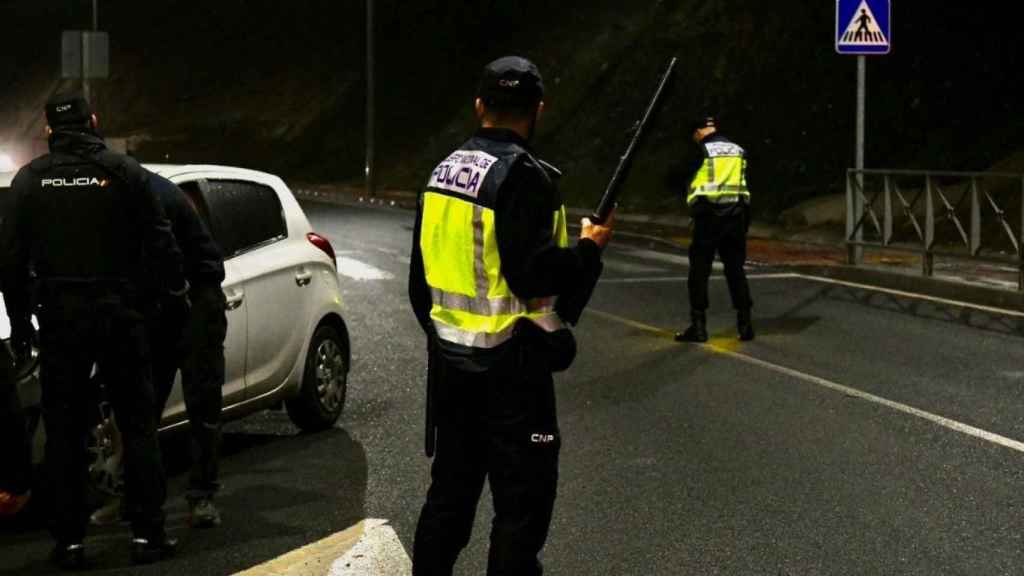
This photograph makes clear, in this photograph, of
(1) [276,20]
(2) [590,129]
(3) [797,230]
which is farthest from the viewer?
(1) [276,20]

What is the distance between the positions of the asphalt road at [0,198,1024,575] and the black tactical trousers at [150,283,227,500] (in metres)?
0.28

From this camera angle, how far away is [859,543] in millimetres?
6277

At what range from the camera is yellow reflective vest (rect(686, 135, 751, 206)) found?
12219 mm

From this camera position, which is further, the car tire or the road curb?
the road curb

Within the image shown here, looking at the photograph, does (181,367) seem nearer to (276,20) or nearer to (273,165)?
(273,165)

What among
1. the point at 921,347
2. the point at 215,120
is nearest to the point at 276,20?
the point at 215,120

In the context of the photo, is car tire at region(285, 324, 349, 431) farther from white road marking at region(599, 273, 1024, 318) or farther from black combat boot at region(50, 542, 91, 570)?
white road marking at region(599, 273, 1024, 318)

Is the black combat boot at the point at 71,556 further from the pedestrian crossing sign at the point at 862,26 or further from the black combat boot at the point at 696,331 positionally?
the pedestrian crossing sign at the point at 862,26

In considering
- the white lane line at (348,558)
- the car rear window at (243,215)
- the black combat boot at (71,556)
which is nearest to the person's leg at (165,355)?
the black combat boot at (71,556)

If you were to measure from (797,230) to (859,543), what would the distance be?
682 inches

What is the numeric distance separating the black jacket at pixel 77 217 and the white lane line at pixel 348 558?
1.20m

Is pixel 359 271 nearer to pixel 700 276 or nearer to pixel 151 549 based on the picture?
pixel 700 276

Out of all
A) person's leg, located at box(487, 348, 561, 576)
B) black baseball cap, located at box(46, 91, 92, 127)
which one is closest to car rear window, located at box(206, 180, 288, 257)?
black baseball cap, located at box(46, 91, 92, 127)

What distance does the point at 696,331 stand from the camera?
12.2 meters
